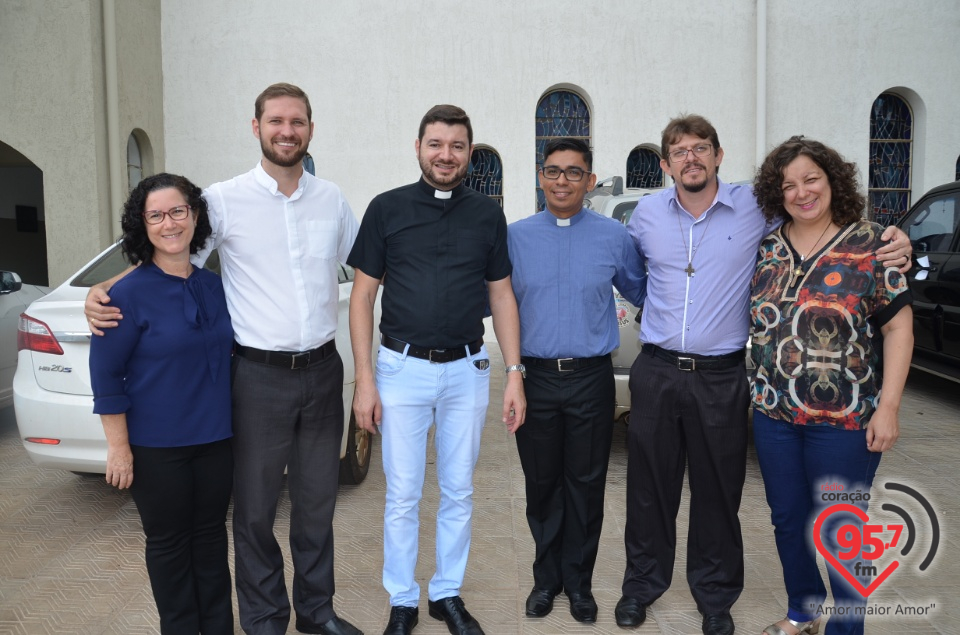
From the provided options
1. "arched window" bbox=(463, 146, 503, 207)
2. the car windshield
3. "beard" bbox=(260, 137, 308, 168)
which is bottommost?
the car windshield

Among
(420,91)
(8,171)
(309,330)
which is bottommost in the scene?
(309,330)

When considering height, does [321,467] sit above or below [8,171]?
below

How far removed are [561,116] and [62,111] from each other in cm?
777

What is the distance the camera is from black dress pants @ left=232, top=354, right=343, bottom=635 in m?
2.89

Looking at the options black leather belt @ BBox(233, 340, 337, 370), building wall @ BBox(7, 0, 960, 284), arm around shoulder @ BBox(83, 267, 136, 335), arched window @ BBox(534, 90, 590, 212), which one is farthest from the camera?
arched window @ BBox(534, 90, 590, 212)

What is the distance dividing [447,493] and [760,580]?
1686 mm

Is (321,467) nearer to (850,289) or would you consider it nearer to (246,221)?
(246,221)

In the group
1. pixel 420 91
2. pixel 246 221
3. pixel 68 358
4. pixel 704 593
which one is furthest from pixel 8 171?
pixel 704 593

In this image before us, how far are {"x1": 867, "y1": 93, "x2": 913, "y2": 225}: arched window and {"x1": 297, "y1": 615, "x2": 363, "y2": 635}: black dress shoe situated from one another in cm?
1276

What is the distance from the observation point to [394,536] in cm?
305

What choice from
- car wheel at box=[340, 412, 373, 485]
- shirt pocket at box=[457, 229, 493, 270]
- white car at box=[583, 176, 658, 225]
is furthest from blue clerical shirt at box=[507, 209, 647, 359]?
white car at box=[583, 176, 658, 225]

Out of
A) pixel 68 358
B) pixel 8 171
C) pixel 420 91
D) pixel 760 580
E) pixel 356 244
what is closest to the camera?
pixel 356 244

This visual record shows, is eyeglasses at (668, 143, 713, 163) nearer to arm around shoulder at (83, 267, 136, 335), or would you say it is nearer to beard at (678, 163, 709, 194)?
beard at (678, 163, 709, 194)

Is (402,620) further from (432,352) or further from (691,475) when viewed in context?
(691,475)
